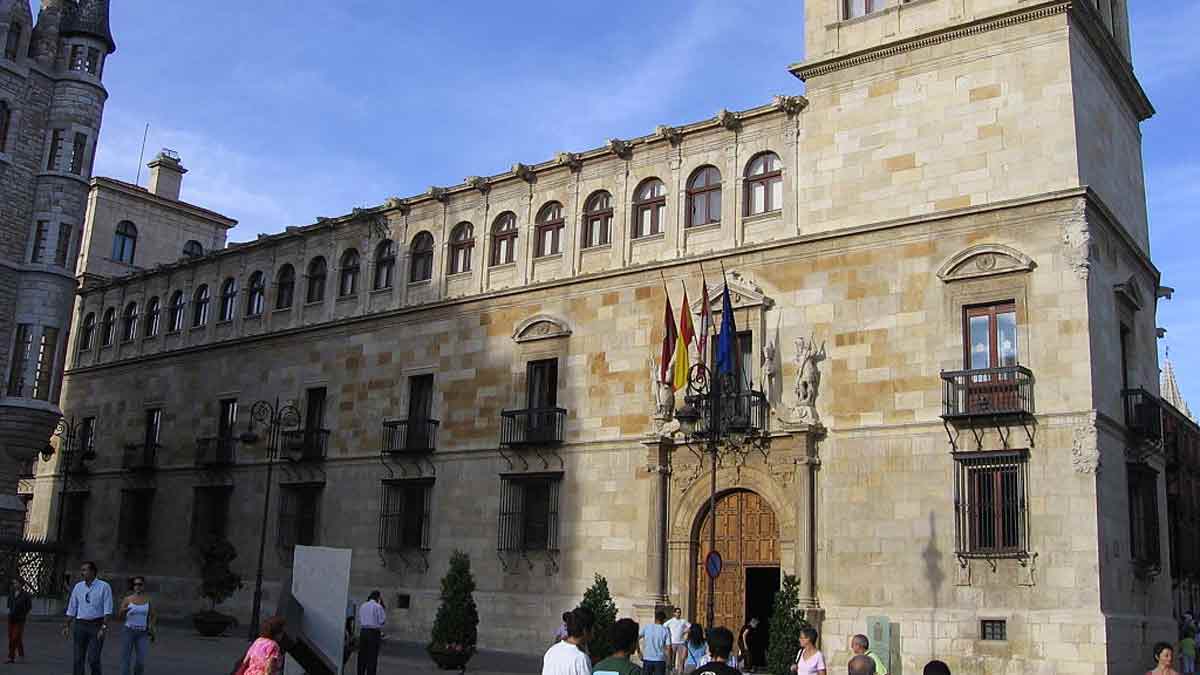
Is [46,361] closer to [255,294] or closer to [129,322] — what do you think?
[255,294]

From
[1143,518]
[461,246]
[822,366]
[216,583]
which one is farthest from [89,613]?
[1143,518]

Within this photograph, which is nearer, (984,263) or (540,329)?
(984,263)

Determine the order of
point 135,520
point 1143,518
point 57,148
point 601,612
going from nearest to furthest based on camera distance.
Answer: point 601,612, point 1143,518, point 57,148, point 135,520

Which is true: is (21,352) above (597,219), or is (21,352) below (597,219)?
below

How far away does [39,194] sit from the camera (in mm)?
37125

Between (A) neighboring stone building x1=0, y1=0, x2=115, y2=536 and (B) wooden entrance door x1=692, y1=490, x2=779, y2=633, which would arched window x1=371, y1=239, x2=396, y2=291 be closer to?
(A) neighboring stone building x1=0, y1=0, x2=115, y2=536

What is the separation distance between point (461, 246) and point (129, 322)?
1903 cm

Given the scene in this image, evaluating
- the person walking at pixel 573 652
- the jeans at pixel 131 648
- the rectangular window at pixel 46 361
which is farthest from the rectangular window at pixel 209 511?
the person walking at pixel 573 652

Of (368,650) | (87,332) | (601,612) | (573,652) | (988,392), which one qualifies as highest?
(87,332)

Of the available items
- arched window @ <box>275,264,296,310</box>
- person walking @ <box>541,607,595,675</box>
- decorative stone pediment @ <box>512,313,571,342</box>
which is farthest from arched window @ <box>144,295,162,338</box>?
person walking @ <box>541,607,595,675</box>

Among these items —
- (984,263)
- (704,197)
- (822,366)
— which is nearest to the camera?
(984,263)

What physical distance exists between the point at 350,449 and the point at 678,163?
45.9 feet

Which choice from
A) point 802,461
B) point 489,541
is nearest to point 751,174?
point 802,461

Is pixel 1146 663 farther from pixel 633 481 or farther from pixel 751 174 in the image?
pixel 751 174
